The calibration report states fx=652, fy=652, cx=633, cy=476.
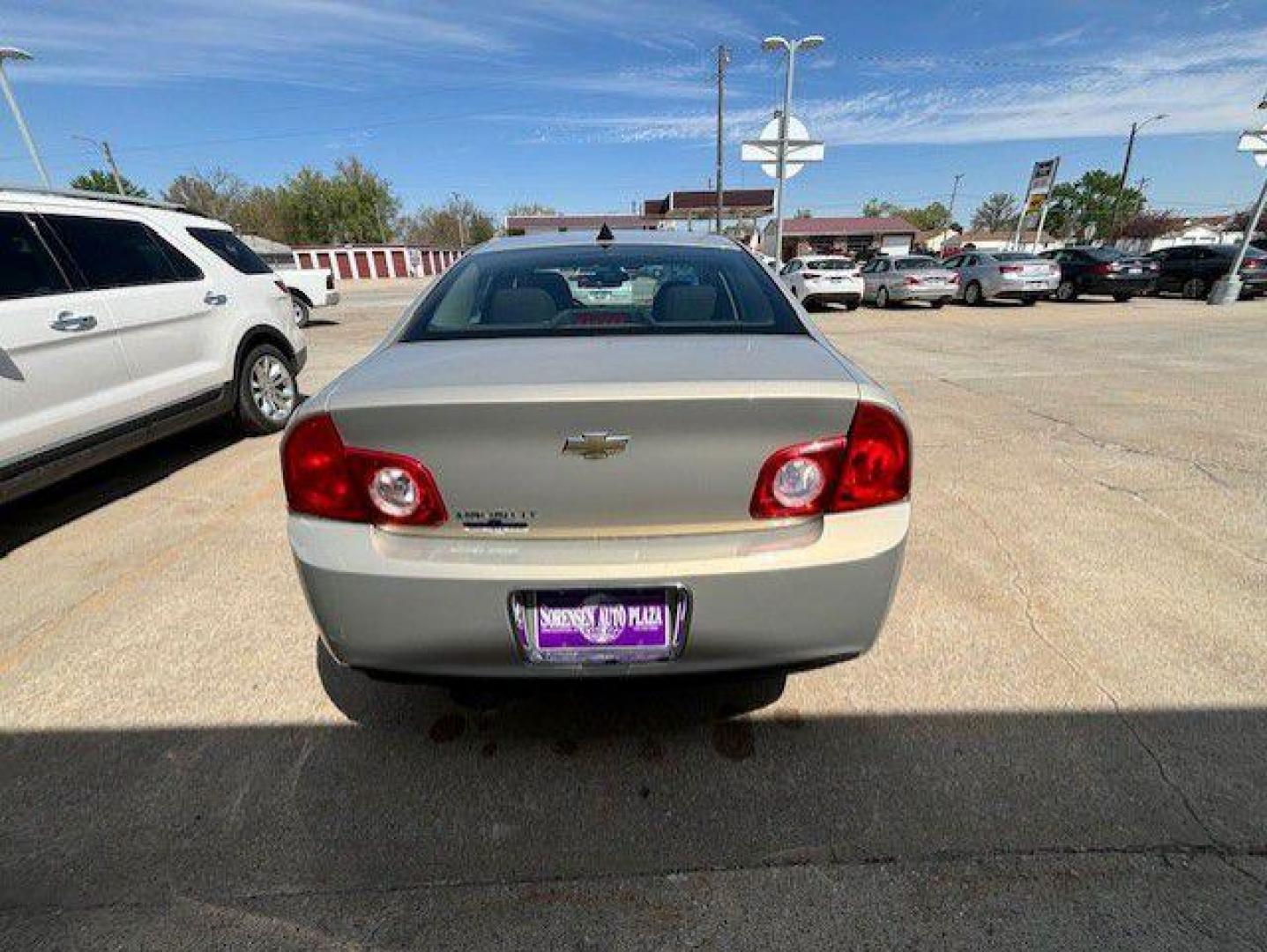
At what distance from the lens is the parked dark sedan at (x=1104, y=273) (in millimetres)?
17047

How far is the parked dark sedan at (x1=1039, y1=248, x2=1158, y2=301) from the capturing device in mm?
17047

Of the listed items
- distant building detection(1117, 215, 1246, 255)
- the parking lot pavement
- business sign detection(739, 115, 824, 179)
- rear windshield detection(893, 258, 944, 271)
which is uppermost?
business sign detection(739, 115, 824, 179)

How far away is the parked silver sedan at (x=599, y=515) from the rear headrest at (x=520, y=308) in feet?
2.31

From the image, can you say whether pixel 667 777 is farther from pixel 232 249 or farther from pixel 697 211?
pixel 697 211

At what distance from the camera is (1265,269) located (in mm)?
16906

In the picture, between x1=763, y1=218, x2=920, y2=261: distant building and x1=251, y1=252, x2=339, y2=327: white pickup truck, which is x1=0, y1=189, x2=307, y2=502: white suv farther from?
x1=763, y1=218, x2=920, y2=261: distant building

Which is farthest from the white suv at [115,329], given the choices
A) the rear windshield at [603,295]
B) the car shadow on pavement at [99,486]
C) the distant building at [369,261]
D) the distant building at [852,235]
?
the distant building at [852,235]

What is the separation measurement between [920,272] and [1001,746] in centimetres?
1747

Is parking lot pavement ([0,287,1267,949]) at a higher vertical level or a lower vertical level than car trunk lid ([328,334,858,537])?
lower

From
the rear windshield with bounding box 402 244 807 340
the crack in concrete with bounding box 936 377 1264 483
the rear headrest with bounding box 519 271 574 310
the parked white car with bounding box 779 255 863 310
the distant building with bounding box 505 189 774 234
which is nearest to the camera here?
the rear windshield with bounding box 402 244 807 340

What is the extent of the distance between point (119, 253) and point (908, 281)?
1718 centimetres

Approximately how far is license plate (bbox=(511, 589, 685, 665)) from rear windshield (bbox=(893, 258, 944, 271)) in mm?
18617

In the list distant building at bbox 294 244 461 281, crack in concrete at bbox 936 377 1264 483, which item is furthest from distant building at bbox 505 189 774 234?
crack in concrete at bbox 936 377 1264 483

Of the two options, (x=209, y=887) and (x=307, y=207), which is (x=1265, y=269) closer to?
(x=209, y=887)
